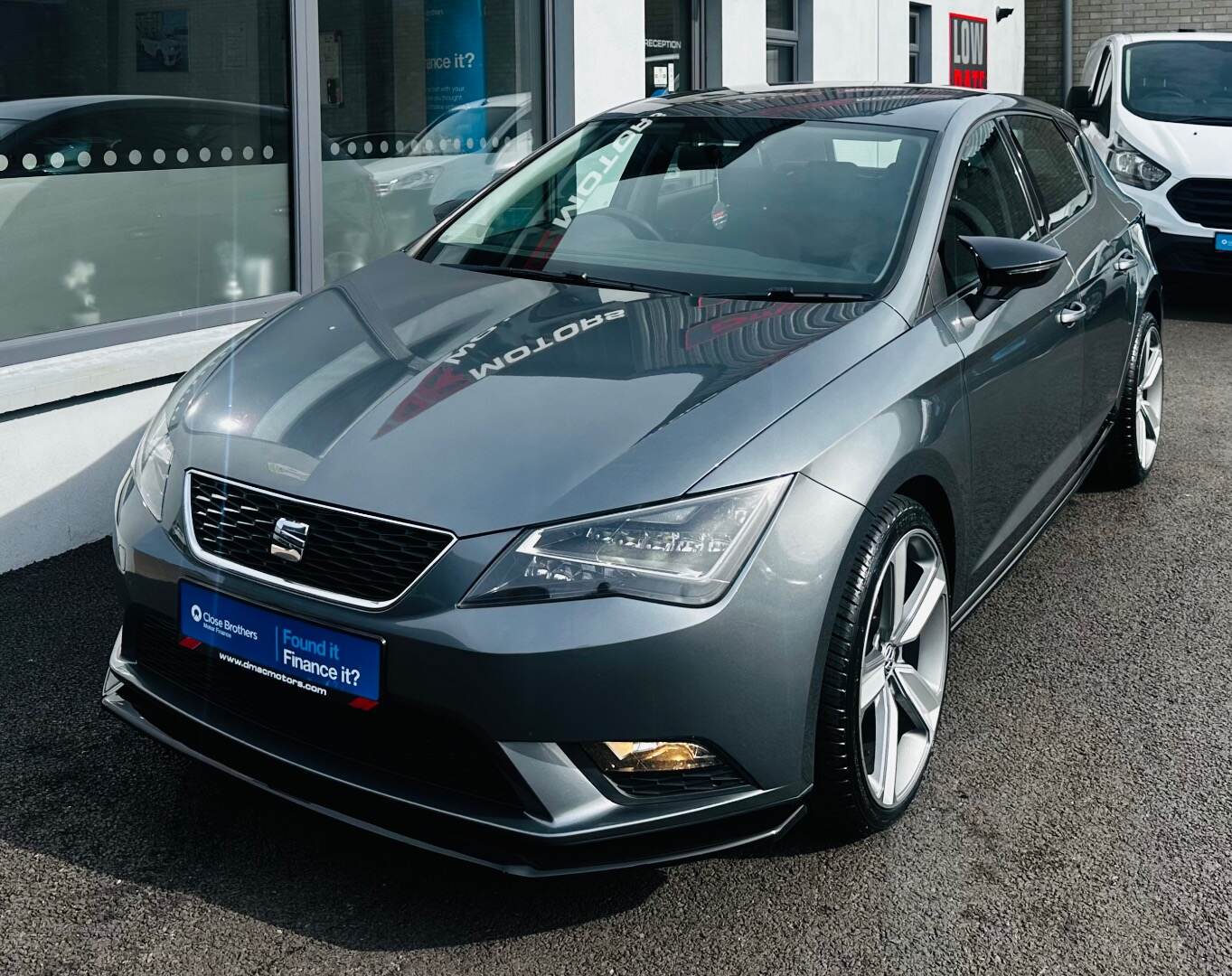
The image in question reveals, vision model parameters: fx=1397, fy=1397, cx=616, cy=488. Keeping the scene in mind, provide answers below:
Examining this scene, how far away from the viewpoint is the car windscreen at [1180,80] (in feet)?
32.4

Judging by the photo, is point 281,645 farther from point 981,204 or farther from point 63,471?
point 63,471

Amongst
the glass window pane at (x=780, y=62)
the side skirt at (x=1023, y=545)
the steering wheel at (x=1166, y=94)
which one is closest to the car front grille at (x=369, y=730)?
the side skirt at (x=1023, y=545)

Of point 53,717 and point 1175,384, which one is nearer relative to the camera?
point 53,717

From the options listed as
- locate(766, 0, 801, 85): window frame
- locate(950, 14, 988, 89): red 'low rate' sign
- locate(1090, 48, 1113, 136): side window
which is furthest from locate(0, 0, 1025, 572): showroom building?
locate(950, 14, 988, 89): red 'low rate' sign

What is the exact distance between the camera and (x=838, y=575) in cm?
256

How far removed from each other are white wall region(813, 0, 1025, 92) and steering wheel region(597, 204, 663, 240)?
6.30m

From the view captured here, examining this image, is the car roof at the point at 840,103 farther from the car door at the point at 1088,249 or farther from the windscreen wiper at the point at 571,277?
the windscreen wiper at the point at 571,277

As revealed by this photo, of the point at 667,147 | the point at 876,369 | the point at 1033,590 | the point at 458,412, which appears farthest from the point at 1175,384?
the point at 458,412

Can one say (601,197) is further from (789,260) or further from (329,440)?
(329,440)

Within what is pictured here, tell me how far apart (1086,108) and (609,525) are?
8819 mm

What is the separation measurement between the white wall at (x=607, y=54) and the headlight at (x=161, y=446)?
5121mm

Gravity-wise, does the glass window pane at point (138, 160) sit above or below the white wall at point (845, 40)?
below

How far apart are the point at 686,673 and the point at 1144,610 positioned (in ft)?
7.89

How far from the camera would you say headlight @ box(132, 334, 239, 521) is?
111 inches
